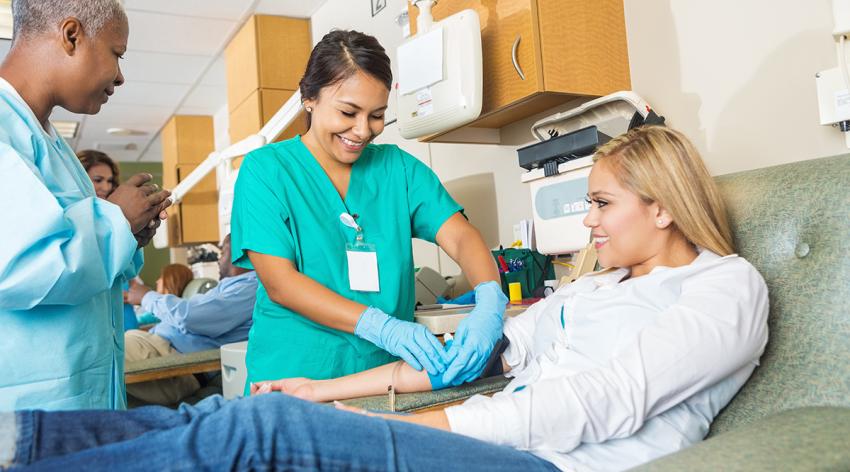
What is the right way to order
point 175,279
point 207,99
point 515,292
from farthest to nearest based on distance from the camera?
point 207,99, point 175,279, point 515,292

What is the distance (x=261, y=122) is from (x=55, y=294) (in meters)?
3.04

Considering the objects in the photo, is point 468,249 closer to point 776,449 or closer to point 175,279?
point 776,449

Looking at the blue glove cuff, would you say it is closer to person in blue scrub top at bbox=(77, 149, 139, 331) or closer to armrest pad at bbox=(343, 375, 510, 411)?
armrest pad at bbox=(343, 375, 510, 411)

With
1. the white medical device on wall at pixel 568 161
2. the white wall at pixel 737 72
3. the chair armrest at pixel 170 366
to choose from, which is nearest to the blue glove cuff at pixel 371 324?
the white medical device on wall at pixel 568 161

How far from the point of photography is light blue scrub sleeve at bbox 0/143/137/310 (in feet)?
3.23

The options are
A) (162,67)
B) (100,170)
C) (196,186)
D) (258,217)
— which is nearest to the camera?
(258,217)

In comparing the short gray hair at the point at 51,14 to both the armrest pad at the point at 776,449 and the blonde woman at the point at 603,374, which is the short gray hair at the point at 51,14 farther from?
the armrest pad at the point at 776,449

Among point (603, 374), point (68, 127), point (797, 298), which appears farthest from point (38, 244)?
point (68, 127)

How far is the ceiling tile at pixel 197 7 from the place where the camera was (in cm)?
363

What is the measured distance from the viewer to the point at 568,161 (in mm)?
1750

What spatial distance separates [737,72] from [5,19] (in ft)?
12.2

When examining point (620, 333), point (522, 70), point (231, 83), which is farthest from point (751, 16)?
point (231, 83)

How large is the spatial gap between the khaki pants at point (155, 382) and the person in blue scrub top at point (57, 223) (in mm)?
1658

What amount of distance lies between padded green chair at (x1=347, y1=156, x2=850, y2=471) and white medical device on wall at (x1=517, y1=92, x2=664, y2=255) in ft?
1.77
